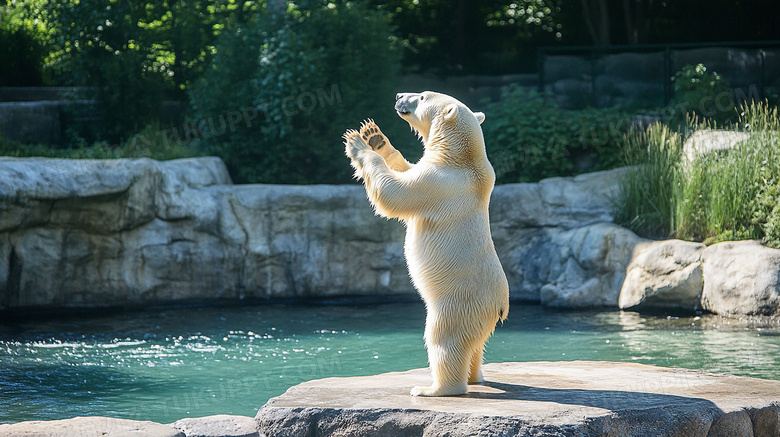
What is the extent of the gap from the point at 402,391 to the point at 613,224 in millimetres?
5735

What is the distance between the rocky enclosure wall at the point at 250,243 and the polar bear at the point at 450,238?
479 centimetres

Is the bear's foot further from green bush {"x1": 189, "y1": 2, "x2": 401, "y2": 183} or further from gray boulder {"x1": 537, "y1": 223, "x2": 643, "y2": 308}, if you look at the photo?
green bush {"x1": 189, "y1": 2, "x2": 401, "y2": 183}

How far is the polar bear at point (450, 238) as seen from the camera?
3.87 meters

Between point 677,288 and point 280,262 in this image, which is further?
point 280,262

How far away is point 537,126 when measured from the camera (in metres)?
11.7

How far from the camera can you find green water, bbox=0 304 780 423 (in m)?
5.49

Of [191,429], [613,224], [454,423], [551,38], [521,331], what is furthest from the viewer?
[551,38]

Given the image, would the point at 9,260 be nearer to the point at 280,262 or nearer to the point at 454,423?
the point at 280,262

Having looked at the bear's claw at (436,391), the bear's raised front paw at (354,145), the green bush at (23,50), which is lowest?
the bear's claw at (436,391)

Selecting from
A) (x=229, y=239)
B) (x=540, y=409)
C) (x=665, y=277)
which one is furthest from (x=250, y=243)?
(x=540, y=409)

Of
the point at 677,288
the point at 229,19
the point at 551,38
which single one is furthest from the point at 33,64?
the point at 677,288

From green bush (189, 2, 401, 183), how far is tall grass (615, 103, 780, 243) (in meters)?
3.52

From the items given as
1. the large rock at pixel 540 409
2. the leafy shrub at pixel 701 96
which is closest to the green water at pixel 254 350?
the large rock at pixel 540 409

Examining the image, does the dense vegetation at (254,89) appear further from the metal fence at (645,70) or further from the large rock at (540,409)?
the large rock at (540,409)
